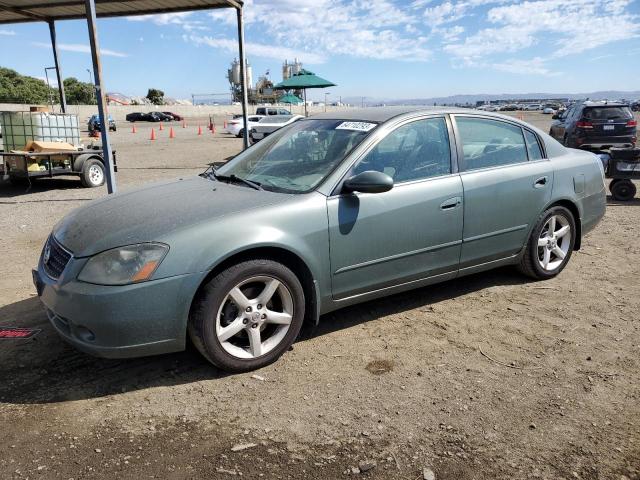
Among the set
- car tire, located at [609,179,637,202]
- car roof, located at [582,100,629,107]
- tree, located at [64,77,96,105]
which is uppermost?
tree, located at [64,77,96,105]

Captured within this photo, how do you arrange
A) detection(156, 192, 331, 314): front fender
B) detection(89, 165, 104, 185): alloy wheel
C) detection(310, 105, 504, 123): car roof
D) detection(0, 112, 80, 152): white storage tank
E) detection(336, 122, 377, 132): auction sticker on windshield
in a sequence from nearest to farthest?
detection(156, 192, 331, 314): front fender → detection(336, 122, 377, 132): auction sticker on windshield → detection(310, 105, 504, 123): car roof → detection(0, 112, 80, 152): white storage tank → detection(89, 165, 104, 185): alloy wheel

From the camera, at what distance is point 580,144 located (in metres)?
13.6

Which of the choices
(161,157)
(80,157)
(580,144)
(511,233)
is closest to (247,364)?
(511,233)

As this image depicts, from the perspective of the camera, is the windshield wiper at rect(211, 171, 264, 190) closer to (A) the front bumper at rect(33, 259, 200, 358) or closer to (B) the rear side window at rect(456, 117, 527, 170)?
(A) the front bumper at rect(33, 259, 200, 358)

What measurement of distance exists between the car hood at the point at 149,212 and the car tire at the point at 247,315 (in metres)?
0.41

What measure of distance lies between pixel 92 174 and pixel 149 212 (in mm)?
8627

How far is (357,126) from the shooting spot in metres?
3.98

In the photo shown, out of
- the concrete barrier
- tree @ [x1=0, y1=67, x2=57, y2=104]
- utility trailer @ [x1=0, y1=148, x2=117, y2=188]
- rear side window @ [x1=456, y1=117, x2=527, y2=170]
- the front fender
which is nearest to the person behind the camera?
the front fender

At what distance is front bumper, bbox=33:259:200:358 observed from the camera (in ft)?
9.42

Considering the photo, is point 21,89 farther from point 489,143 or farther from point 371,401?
point 371,401

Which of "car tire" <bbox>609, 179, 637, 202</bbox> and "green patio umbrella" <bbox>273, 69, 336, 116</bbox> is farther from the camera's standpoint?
"green patio umbrella" <bbox>273, 69, 336, 116</bbox>

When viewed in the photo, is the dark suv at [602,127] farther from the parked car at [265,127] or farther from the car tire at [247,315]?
the car tire at [247,315]

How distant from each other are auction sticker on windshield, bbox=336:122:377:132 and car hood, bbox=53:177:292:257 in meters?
0.88

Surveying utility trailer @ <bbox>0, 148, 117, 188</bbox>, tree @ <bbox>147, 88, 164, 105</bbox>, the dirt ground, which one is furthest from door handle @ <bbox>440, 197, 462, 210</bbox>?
tree @ <bbox>147, 88, 164, 105</bbox>
